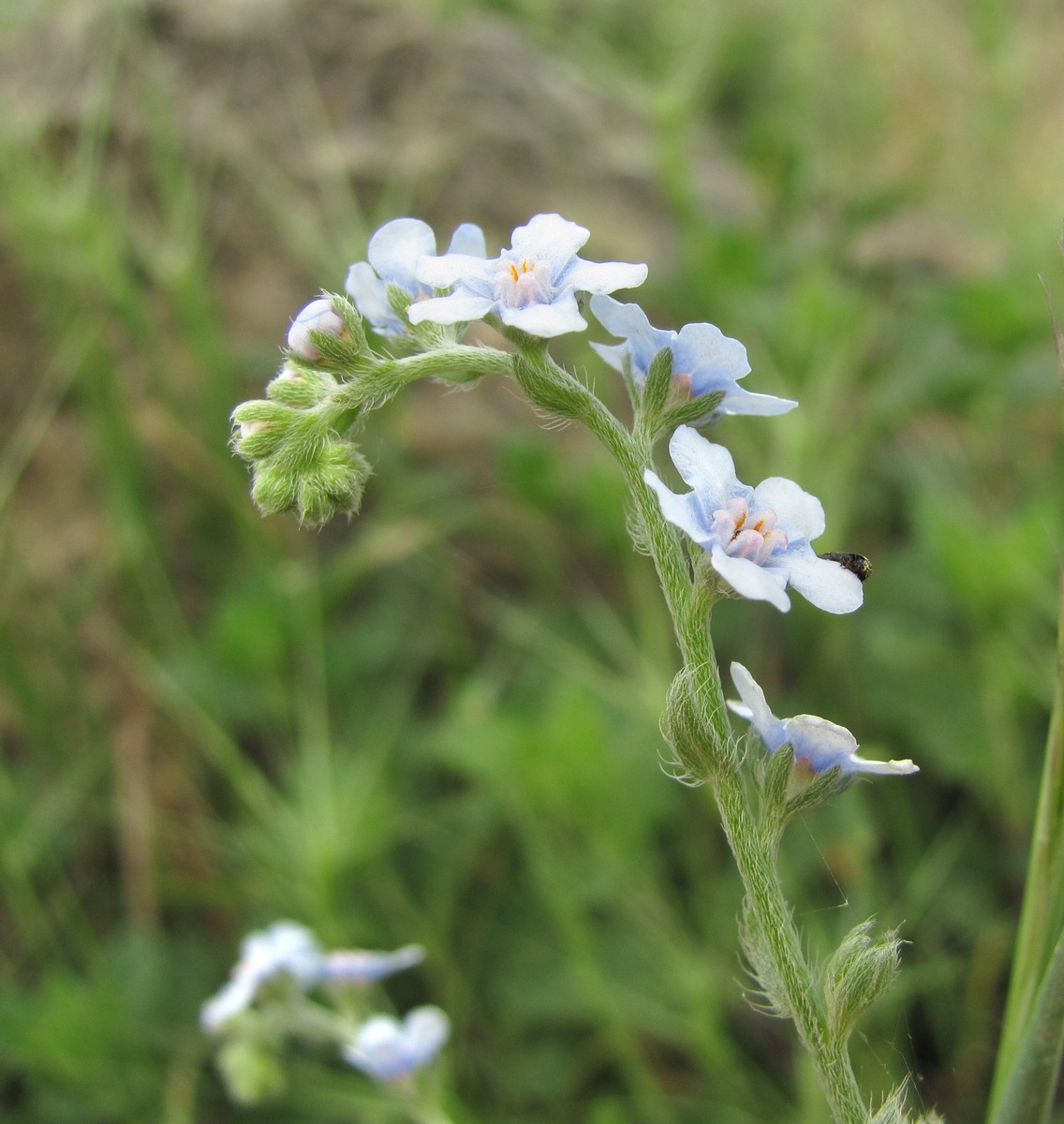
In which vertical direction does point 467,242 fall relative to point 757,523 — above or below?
above

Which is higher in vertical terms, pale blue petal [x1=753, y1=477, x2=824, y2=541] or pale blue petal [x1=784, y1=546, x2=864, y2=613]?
pale blue petal [x1=753, y1=477, x2=824, y2=541]

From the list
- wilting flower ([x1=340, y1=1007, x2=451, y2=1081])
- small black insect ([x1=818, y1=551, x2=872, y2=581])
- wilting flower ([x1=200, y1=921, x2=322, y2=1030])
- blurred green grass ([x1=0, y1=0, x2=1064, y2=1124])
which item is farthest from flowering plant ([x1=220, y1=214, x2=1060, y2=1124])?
blurred green grass ([x1=0, y1=0, x2=1064, y2=1124])

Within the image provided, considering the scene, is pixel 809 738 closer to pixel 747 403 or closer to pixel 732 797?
pixel 732 797

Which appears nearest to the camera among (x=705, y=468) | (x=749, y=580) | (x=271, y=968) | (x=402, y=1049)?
(x=749, y=580)

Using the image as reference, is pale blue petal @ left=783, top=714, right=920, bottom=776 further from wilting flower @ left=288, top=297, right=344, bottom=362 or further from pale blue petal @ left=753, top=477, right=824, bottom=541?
wilting flower @ left=288, top=297, right=344, bottom=362

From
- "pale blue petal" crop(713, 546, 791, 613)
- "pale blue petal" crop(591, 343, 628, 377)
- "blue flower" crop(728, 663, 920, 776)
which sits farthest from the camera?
"pale blue petal" crop(591, 343, 628, 377)

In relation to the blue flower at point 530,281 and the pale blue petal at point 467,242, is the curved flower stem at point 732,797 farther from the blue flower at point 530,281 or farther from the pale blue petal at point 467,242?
the pale blue petal at point 467,242

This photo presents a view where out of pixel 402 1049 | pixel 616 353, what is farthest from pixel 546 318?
pixel 402 1049

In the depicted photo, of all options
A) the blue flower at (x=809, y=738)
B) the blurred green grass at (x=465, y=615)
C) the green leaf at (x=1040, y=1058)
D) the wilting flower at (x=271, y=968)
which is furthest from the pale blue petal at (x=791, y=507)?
the blurred green grass at (x=465, y=615)
